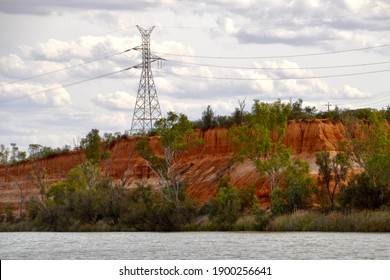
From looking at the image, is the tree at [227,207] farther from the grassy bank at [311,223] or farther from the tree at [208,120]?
the tree at [208,120]

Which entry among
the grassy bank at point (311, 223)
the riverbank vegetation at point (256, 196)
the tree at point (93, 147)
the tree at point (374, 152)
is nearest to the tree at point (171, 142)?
the riverbank vegetation at point (256, 196)

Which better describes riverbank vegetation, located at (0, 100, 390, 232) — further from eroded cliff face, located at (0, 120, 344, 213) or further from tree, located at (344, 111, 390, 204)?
eroded cliff face, located at (0, 120, 344, 213)

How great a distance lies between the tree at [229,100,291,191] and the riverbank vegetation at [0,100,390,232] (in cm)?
8

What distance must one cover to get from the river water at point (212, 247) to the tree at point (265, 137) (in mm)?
10397

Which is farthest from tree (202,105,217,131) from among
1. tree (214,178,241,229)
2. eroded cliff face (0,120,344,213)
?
tree (214,178,241,229)

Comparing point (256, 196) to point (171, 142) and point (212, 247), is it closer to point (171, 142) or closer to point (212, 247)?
point (171, 142)

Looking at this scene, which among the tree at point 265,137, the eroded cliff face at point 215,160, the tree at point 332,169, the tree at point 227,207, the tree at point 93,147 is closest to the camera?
the tree at point 332,169

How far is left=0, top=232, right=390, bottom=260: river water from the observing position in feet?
183

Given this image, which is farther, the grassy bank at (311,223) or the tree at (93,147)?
the tree at (93,147)

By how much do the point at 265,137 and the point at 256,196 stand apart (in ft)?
19.1

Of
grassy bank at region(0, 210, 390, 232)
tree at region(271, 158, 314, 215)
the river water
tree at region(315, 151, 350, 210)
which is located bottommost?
the river water

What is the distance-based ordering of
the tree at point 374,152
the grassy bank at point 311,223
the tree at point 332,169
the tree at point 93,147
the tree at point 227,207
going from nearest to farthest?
the grassy bank at point 311,223 → the tree at point 374,152 → the tree at point 332,169 → the tree at point 227,207 → the tree at point 93,147

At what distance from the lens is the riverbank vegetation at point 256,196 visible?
251ft
